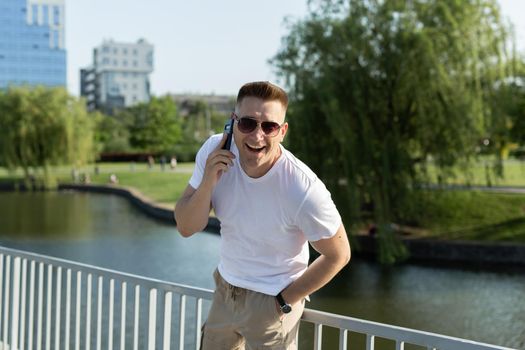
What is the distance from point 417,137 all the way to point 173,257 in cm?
636

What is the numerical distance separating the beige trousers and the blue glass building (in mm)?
117524

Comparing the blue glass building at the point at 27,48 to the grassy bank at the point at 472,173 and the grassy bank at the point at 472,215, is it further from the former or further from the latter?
the grassy bank at the point at 472,173

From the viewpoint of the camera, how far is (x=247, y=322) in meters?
2.07

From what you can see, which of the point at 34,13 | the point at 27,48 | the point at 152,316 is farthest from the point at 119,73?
the point at 152,316

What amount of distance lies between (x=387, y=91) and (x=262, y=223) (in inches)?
510

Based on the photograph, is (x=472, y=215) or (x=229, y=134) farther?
(x=472, y=215)

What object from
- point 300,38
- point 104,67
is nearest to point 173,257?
point 300,38

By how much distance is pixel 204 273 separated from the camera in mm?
13789

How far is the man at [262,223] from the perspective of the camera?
6.39 ft

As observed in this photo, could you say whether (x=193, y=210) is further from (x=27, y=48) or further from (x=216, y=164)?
(x=27, y=48)

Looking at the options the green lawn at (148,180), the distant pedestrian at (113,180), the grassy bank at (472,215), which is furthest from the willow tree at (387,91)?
the distant pedestrian at (113,180)

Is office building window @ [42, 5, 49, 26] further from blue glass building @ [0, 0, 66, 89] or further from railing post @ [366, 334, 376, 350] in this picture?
railing post @ [366, 334, 376, 350]

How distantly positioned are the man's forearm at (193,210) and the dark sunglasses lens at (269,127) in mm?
254

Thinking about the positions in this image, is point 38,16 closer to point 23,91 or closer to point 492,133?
point 23,91
